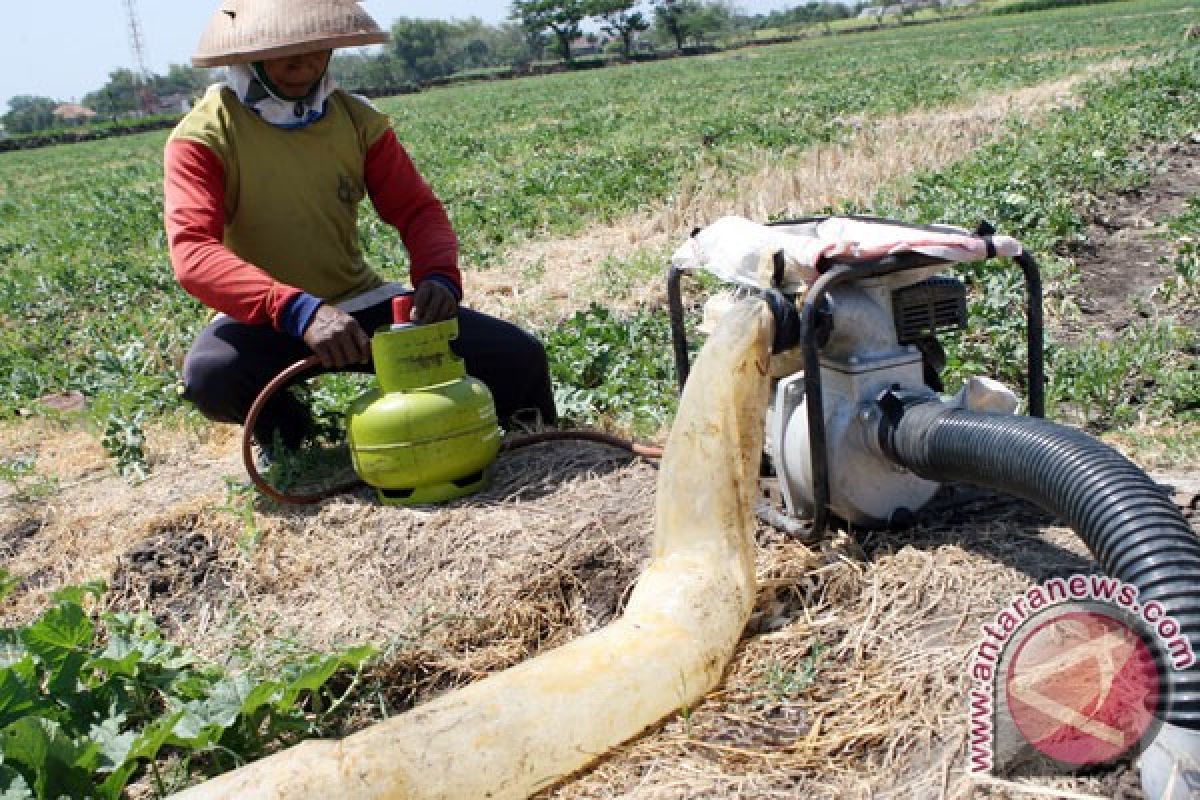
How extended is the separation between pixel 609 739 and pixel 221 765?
840 millimetres

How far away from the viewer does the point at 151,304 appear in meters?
7.82

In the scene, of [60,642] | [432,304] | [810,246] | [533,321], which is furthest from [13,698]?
[533,321]

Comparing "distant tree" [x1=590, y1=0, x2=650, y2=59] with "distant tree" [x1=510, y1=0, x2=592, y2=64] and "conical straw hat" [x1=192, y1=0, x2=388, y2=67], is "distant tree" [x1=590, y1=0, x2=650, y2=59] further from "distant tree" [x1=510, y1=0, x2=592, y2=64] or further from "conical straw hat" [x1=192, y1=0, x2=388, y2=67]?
"conical straw hat" [x1=192, y1=0, x2=388, y2=67]

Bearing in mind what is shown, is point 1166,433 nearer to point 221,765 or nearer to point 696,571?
point 696,571

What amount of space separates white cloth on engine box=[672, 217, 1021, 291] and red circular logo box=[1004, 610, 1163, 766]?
2.84 feet

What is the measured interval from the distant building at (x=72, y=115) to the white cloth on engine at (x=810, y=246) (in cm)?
10176

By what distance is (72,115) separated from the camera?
100 m

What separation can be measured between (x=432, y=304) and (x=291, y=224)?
671 millimetres

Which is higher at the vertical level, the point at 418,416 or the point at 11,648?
the point at 418,416

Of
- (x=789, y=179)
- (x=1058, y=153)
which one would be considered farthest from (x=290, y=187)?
(x=1058, y=153)

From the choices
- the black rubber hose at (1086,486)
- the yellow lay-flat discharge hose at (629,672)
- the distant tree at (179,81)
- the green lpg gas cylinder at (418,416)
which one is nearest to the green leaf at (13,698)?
the yellow lay-flat discharge hose at (629,672)

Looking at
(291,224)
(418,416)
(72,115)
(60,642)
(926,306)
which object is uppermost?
(72,115)

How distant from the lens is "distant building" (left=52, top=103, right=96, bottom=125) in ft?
315

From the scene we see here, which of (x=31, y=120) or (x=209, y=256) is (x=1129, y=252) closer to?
(x=209, y=256)
